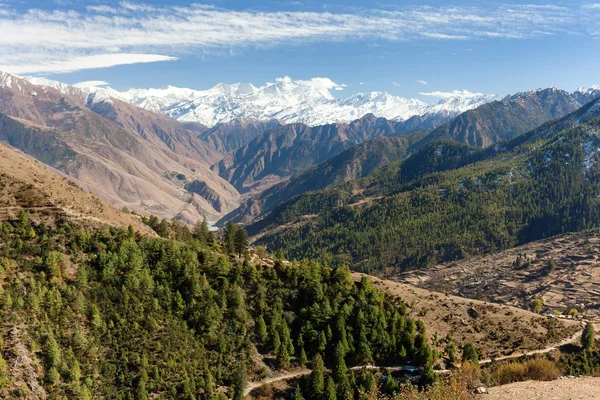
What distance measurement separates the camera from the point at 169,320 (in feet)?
275

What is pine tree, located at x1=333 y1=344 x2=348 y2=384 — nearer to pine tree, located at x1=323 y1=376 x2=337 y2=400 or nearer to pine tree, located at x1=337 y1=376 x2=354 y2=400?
pine tree, located at x1=337 y1=376 x2=354 y2=400

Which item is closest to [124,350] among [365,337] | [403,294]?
[365,337]

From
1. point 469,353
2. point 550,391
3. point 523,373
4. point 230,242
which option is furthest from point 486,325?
point 230,242

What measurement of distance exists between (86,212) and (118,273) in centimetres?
2234

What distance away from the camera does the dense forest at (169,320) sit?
70.2m

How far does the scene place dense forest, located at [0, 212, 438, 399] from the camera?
70.2 meters

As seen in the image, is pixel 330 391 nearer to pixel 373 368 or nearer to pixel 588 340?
pixel 373 368

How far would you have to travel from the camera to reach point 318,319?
92.7 meters

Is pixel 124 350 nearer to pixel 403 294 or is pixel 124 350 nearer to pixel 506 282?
pixel 403 294

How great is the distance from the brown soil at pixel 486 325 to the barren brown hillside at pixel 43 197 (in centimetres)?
6934

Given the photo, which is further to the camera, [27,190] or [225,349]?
[27,190]

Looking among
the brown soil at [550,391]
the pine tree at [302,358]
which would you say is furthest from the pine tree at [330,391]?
the brown soil at [550,391]

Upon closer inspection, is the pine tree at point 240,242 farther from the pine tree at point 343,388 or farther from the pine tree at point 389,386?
the pine tree at point 389,386

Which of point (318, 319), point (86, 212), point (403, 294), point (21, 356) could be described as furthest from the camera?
point (403, 294)
